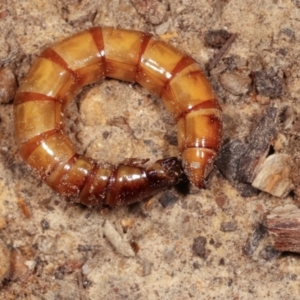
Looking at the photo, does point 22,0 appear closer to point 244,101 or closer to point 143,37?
point 143,37

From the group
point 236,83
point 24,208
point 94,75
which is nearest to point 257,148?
point 236,83

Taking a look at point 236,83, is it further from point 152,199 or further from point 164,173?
point 152,199

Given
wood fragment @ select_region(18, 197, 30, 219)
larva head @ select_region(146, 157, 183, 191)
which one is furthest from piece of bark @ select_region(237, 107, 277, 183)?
wood fragment @ select_region(18, 197, 30, 219)

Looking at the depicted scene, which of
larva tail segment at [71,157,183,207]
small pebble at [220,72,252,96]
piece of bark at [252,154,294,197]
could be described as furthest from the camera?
small pebble at [220,72,252,96]

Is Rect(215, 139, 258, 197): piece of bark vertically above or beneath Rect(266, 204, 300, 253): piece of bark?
above

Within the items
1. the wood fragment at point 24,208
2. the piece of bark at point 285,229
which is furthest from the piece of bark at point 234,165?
the wood fragment at point 24,208

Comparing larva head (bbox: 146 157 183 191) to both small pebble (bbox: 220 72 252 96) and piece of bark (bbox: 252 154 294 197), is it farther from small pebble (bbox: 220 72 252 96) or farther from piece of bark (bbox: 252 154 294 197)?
small pebble (bbox: 220 72 252 96)

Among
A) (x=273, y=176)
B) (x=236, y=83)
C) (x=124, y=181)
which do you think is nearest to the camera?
(x=124, y=181)
